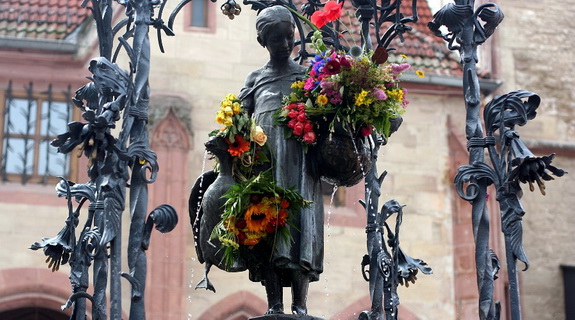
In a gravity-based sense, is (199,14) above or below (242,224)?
above

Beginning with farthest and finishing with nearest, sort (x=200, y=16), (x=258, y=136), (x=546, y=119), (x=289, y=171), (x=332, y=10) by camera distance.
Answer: (x=546, y=119)
(x=200, y=16)
(x=332, y=10)
(x=289, y=171)
(x=258, y=136)

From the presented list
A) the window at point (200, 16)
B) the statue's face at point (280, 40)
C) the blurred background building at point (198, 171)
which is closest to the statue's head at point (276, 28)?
the statue's face at point (280, 40)

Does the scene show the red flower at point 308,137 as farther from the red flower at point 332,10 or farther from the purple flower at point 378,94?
the red flower at point 332,10

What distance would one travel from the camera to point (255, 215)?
695 centimetres

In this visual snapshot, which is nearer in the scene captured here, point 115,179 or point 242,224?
point 242,224

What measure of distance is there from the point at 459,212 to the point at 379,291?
12890mm

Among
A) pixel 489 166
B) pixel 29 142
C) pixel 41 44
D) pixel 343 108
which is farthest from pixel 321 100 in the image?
pixel 41 44

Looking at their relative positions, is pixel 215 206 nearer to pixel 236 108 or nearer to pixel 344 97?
pixel 236 108

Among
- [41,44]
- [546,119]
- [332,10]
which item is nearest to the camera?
[332,10]

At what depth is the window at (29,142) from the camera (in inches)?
758

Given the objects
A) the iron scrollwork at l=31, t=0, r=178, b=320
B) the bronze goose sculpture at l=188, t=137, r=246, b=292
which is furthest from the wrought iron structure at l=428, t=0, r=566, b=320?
the iron scrollwork at l=31, t=0, r=178, b=320

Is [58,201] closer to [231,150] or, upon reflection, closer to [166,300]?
[166,300]

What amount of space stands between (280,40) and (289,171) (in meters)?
0.83

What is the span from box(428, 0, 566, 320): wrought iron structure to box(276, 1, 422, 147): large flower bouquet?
657 millimetres
